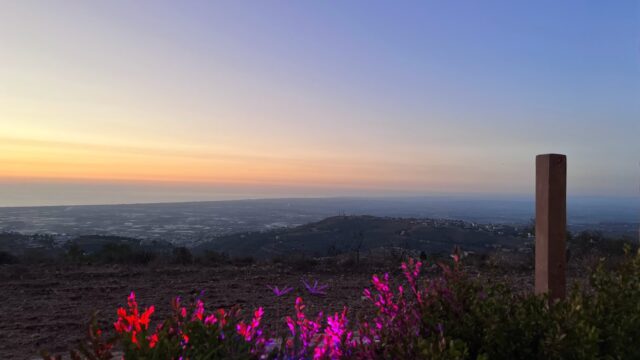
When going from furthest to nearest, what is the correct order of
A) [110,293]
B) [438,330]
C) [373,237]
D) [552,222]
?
[373,237] < [110,293] < [552,222] < [438,330]

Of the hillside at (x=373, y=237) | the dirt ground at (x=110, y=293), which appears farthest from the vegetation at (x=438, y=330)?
the hillside at (x=373, y=237)

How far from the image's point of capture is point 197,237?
82.0 feet

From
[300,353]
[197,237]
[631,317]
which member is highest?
[631,317]

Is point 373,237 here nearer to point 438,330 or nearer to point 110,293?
Result: point 110,293

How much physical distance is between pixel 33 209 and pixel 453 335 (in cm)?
4801

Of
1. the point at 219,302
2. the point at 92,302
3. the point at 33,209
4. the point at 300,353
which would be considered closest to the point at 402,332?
the point at 300,353

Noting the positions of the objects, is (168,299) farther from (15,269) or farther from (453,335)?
(453,335)

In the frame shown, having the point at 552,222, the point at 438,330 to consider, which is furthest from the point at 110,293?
the point at 552,222

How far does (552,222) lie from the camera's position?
3.29 m

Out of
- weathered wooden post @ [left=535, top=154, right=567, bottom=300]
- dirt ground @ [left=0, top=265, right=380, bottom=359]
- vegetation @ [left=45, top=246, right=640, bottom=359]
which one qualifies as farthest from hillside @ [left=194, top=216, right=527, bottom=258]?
vegetation @ [left=45, top=246, right=640, bottom=359]

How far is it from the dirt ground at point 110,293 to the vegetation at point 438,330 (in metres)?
2.50

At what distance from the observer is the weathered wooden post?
3.27 metres

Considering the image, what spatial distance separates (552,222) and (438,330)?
4.79 feet

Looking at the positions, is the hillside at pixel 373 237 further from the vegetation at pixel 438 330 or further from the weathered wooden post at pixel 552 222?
the vegetation at pixel 438 330
